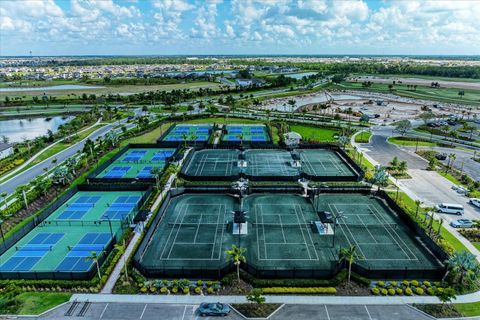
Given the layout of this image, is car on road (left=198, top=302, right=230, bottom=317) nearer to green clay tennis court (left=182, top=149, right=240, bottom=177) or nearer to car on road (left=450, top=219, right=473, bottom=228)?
green clay tennis court (left=182, top=149, right=240, bottom=177)

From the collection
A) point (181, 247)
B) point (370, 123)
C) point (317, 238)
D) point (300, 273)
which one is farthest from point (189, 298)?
point (370, 123)

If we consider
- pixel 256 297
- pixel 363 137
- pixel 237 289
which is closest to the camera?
pixel 256 297

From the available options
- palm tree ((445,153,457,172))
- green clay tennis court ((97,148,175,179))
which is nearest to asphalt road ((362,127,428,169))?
palm tree ((445,153,457,172))

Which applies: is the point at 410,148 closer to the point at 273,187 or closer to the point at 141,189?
the point at 273,187

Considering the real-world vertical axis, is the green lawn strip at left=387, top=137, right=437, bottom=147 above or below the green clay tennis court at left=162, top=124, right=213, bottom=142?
above

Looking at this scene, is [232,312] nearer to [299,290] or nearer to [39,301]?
[299,290]

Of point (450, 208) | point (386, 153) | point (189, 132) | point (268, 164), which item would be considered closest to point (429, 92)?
point (386, 153)
